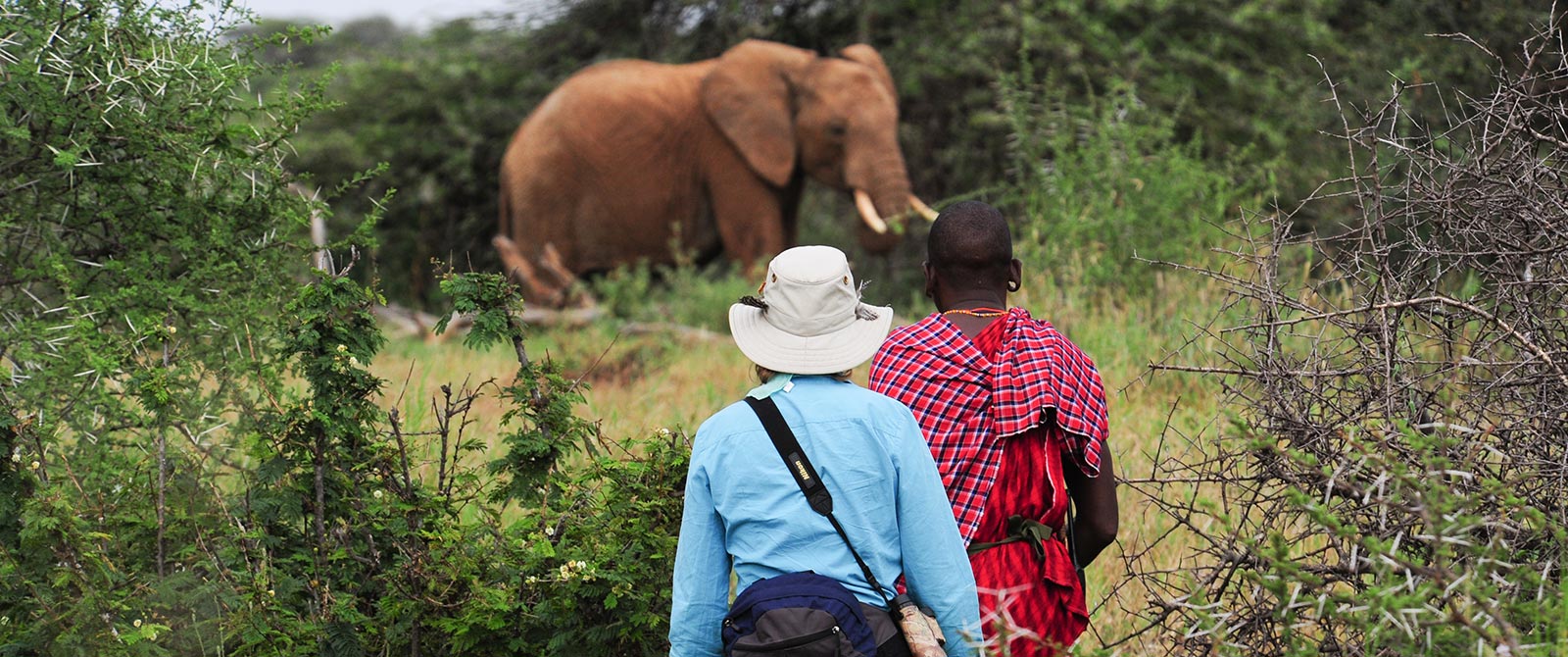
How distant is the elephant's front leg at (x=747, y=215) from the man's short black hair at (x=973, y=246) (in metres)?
8.00

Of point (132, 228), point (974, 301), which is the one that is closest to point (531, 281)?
point (132, 228)

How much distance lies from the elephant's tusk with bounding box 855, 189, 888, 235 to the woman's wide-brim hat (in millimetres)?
7584

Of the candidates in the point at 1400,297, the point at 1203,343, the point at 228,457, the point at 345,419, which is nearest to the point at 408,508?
the point at 345,419

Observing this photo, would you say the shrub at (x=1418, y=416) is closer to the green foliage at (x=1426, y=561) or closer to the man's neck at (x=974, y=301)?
the green foliage at (x=1426, y=561)

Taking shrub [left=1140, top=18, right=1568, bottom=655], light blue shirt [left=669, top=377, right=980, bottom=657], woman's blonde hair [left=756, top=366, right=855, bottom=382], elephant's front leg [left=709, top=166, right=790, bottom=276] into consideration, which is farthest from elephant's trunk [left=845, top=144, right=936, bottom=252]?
light blue shirt [left=669, top=377, right=980, bottom=657]

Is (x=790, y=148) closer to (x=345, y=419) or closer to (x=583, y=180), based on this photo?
(x=583, y=180)

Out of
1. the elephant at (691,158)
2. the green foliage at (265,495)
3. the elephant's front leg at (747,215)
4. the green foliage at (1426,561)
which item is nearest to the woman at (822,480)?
the green foliage at (1426,561)

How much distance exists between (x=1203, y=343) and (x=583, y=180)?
609cm

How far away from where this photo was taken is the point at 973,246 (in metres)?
2.94

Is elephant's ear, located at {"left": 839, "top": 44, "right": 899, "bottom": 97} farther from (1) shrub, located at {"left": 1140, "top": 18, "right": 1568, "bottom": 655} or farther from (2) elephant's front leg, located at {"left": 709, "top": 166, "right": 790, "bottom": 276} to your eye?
(1) shrub, located at {"left": 1140, "top": 18, "right": 1568, "bottom": 655}

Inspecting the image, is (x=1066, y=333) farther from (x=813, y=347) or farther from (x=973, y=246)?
(x=813, y=347)

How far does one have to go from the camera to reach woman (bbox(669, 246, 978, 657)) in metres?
2.46

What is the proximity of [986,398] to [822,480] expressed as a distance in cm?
53

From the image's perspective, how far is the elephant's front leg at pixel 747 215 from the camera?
36.3ft
